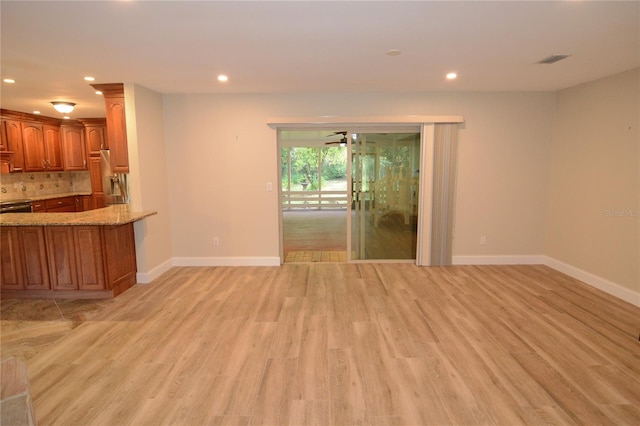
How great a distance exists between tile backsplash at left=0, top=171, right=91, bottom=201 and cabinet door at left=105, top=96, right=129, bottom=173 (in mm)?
3604

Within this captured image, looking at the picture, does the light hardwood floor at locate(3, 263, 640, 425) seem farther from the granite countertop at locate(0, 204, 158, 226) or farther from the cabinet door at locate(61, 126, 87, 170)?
the cabinet door at locate(61, 126, 87, 170)

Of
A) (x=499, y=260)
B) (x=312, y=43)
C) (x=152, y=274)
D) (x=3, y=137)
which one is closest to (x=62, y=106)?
(x=3, y=137)

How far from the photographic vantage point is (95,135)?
22.1 ft

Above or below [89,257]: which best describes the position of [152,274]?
below

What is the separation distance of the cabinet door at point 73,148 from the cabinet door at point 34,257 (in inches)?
153

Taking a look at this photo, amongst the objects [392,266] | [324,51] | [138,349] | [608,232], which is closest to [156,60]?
[324,51]

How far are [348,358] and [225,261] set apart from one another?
293 centimetres

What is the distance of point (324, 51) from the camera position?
291 centimetres

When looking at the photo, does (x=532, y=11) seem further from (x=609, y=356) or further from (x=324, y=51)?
(x=609, y=356)

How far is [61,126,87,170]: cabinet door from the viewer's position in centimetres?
671

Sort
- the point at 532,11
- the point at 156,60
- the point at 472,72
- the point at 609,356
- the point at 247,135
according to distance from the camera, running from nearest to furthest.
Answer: the point at 532,11
the point at 609,356
the point at 156,60
the point at 472,72
the point at 247,135

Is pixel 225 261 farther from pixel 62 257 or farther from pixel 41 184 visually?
pixel 41 184

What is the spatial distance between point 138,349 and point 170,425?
100cm

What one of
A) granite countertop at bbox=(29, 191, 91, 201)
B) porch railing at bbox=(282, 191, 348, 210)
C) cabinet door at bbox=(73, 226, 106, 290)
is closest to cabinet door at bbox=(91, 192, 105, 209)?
granite countertop at bbox=(29, 191, 91, 201)
